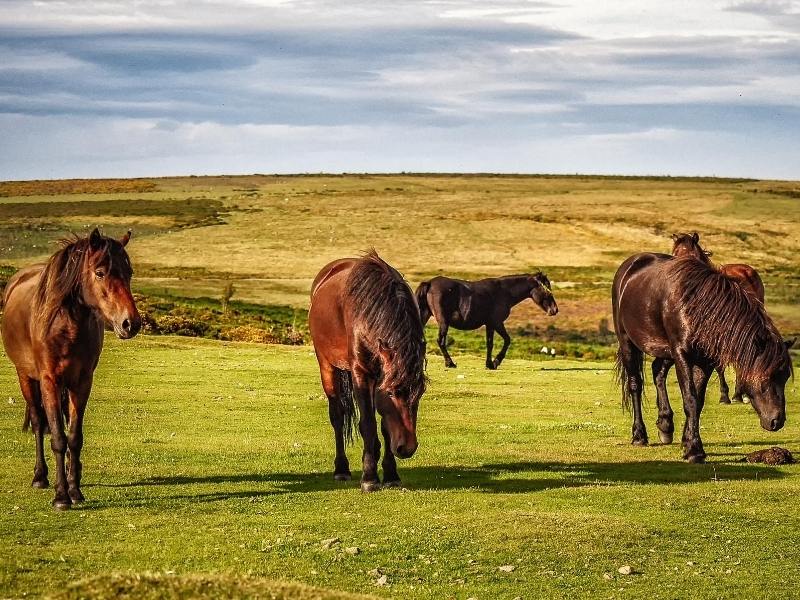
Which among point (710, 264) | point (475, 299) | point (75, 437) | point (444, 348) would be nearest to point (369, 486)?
point (75, 437)

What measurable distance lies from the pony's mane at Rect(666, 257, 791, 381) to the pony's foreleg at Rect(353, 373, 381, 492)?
476 cm

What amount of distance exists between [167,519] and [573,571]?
4.24 m

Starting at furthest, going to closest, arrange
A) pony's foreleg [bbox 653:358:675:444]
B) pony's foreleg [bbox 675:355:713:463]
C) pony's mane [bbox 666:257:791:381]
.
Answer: pony's foreleg [bbox 653:358:675:444] → pony's foreleg [bbox 675:355:713:463] → pony's mane [bbox 666:257:791:381]

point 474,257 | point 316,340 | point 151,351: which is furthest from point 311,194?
point 316,340

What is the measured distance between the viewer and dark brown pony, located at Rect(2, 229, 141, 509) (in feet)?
→ 39.2

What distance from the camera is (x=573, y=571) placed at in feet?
32.8

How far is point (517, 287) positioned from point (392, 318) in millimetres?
22790

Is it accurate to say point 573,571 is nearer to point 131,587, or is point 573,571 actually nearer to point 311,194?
point 131,587

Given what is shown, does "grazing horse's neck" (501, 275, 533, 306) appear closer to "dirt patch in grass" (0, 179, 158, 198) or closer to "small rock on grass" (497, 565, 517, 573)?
"small rock on grass" (497, 565, 517, 573)

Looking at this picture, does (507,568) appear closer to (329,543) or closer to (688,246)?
(329,543)

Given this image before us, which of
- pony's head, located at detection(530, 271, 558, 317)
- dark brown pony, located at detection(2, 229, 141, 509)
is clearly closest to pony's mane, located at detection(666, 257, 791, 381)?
dark brown pony, located at detection(2, 229, 141, 509)

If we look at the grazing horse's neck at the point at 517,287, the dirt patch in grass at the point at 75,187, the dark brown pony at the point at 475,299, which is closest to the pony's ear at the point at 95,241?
the dark brown pony at the point at 475,299

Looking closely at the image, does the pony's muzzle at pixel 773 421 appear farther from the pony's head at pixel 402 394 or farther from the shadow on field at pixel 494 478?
the pony's head at pixel 402 394

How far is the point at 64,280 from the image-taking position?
12336 millimetres
